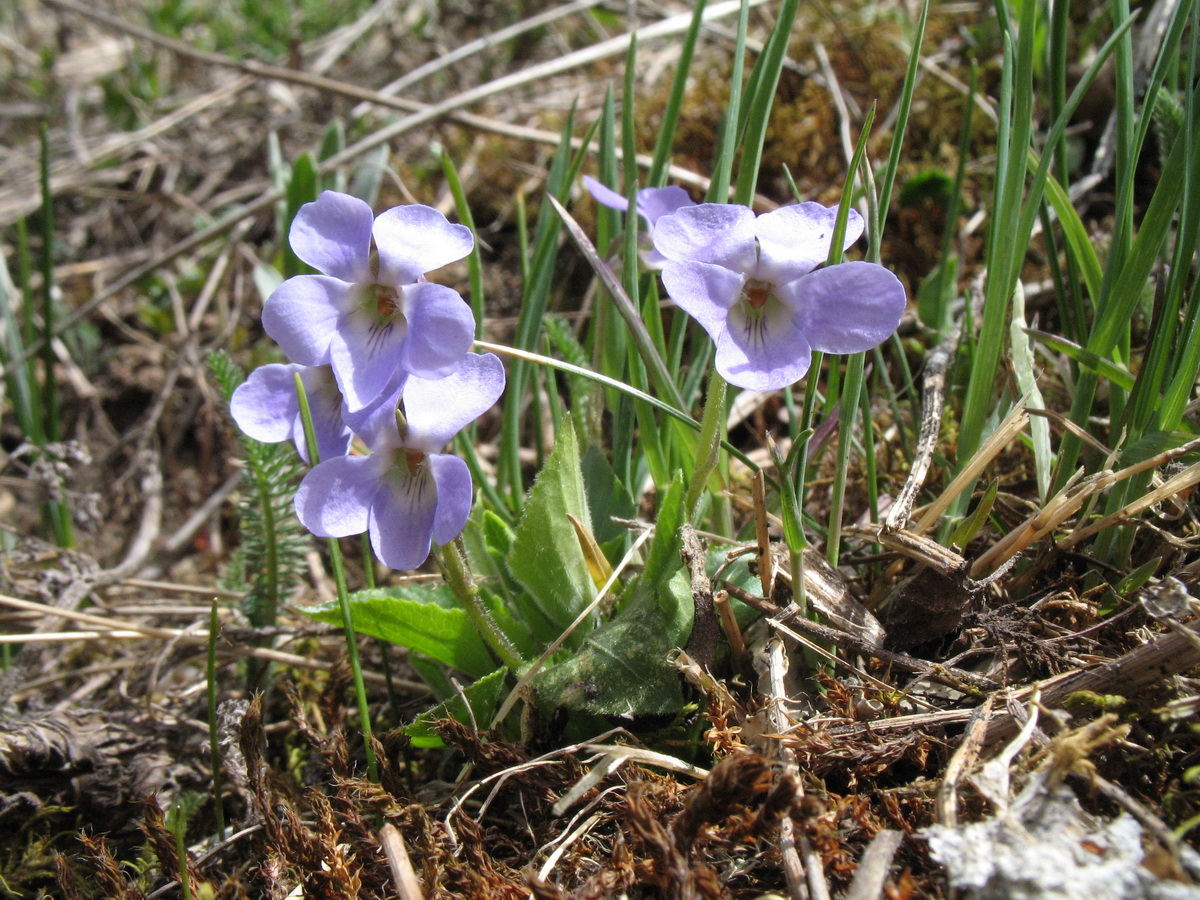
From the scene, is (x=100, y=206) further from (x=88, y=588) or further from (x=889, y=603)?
(x=889, y=603)

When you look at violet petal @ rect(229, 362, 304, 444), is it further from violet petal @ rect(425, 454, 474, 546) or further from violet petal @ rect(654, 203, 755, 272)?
violet petal @ rect(654, 203, 755, 272)

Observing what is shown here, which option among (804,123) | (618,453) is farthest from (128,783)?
(804,123)

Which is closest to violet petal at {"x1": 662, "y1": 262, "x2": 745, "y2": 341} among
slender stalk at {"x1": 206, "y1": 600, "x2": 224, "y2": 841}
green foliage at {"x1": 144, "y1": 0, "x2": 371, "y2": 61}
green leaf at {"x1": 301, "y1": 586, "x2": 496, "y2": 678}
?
green leaf at {"x1": 301, "y1": 586, "x2": 496, "y2": 678}

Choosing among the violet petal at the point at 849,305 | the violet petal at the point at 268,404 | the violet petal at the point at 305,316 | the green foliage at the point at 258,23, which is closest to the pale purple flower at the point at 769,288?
the violet petal at the point at 849,305

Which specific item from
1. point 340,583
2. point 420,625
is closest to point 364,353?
point 340,583

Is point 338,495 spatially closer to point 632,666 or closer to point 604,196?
point 632,666

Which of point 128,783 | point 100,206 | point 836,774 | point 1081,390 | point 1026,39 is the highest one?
point 1026,39

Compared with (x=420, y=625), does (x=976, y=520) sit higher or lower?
higher

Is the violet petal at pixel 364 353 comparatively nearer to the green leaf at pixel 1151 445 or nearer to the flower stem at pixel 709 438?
the flower stem at pixel 709 438
